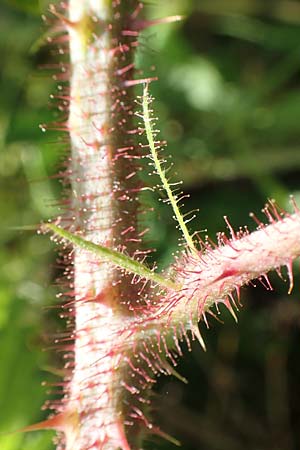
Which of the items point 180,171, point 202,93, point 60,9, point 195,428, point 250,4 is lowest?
point 195,428

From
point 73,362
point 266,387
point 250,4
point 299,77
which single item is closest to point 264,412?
point 266,387

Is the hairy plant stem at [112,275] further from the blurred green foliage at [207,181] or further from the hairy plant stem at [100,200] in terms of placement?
the blurred green foliage at [207,181]

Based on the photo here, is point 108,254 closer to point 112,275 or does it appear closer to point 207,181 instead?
point 112,275

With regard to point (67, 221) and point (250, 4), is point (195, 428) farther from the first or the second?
point (250, 4)

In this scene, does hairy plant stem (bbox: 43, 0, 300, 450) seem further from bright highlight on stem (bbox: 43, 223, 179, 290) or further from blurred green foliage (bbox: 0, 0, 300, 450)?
blurred green foliage (bbox: 0, 0, 300, 450)

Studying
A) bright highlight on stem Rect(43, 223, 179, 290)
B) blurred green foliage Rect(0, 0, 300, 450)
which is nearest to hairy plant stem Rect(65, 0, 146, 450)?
bright highlight on stem Rect(43, 223, 179, 290)

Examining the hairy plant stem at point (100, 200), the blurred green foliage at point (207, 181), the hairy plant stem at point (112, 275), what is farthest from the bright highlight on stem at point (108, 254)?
the blurred green foliage at point (207, 181)

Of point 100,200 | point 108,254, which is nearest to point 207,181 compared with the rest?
point 100,200

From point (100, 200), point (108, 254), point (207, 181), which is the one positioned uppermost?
point (207, 181)
